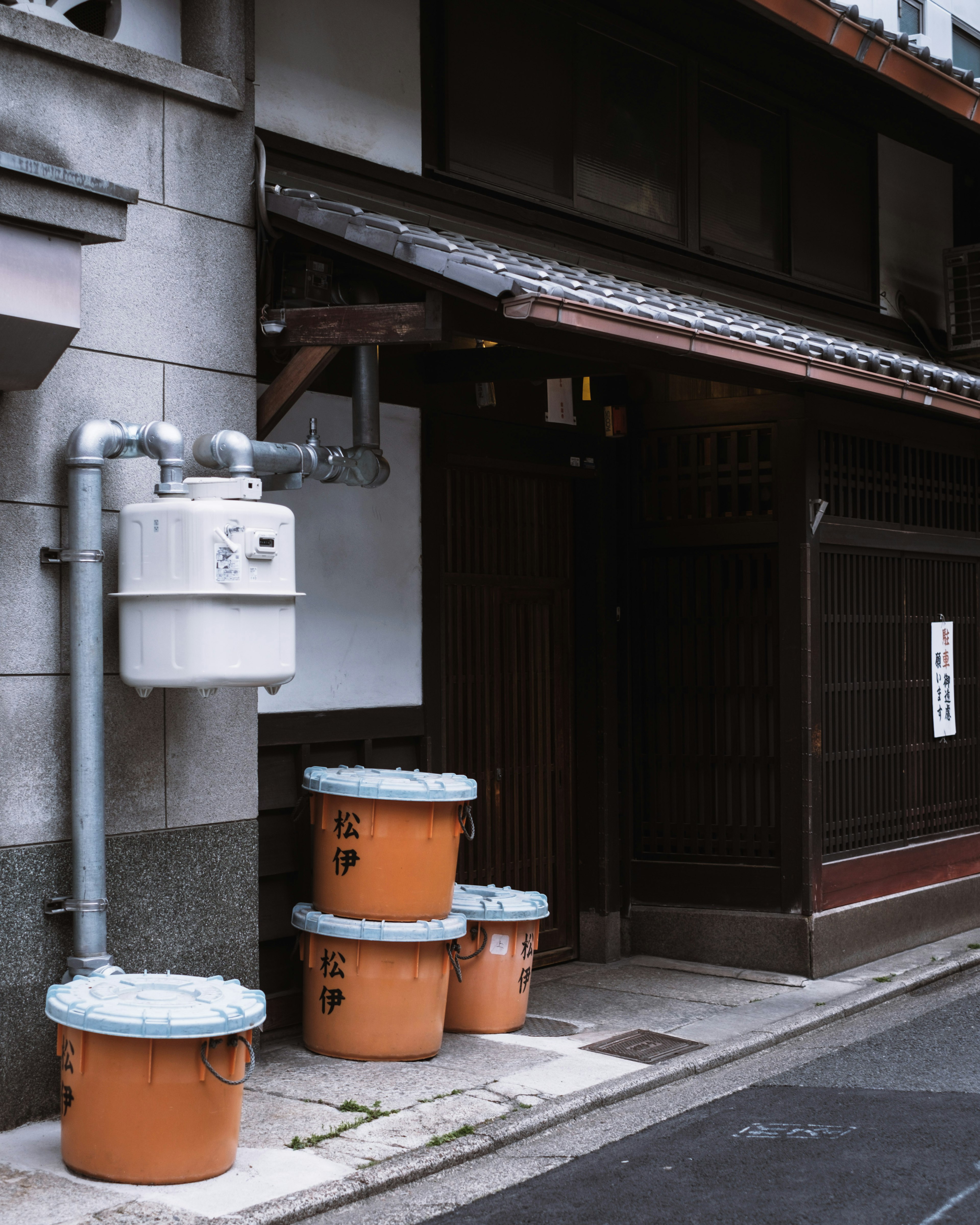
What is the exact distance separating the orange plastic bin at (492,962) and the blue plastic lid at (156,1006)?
2204mm

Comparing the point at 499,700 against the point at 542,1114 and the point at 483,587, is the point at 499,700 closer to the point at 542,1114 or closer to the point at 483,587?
the point at 483,587

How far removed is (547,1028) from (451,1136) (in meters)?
2.07

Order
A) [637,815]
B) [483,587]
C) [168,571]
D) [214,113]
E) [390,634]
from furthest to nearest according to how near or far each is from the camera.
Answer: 1. [637,815]
2. [483,587]
3. [390,634]
4. [214,113]
5. [168,571]

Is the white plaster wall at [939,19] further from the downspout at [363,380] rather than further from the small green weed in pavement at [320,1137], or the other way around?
the small green weed in pavement at [320,1137]

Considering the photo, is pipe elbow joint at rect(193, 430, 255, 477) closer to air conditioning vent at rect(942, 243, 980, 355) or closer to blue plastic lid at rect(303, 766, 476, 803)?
blue plastic lid at rect(303, 766, 476, 803)

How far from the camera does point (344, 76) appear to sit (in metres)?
8.03

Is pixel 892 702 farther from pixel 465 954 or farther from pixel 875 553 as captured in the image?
pixel 465 954

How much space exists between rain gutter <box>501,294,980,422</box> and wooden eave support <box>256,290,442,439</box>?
20.1 inches

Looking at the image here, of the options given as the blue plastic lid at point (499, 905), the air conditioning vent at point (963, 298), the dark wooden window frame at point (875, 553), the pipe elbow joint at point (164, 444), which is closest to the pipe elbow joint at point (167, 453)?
the pipe elbow joint at point (164, 444)

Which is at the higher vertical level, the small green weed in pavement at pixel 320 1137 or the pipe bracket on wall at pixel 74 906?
the pipe bracket on wall at pixel 74 906

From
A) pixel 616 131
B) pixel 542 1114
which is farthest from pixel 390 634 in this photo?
pixel 616 131

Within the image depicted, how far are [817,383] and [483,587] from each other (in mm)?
2500

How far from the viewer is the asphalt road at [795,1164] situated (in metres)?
5.41

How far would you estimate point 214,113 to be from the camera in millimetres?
7109
